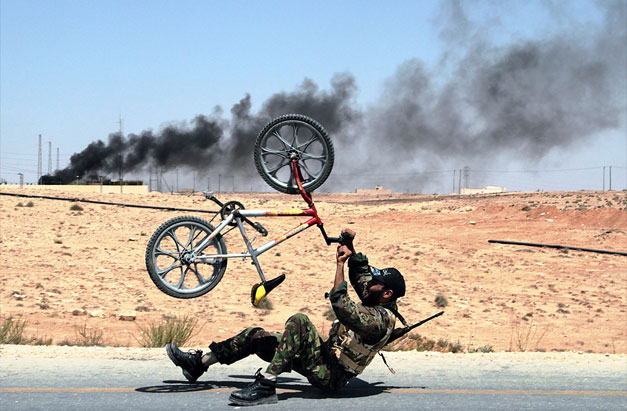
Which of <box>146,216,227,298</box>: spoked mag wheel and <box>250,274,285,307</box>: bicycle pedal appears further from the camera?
<box>146,216,227,298</box>: spoked mag wheel

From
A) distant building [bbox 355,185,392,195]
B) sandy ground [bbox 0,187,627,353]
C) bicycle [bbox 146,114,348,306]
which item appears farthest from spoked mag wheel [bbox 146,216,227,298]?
distant building [bbox 355,185,392,195]

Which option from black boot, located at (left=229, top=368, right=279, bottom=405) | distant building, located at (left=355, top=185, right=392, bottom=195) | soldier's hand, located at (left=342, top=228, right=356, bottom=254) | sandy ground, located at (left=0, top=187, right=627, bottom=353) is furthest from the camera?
distant building, located at (left=355, top=185, right=392, bottom=195)

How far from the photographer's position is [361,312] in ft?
29.8

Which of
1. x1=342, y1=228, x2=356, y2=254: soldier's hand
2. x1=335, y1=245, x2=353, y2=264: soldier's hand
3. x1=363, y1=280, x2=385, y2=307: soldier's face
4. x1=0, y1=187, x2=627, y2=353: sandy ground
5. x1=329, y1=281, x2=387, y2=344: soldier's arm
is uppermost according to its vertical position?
x1=342, y1=228, x2=356, y2=254: soldier's hand

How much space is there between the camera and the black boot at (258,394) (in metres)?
8.94

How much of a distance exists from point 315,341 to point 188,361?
5.49 ft

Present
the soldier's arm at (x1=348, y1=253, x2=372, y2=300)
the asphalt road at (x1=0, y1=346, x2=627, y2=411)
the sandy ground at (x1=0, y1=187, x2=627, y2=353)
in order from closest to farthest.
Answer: the asphalt road at (x1=0, y1=346, x2=627, y2=411) → the soldier's arm at (x1=348, y1=253, x2=372, y2=300) → the sandy ground at (x1=0, y1=187, x2=627, y2=353)

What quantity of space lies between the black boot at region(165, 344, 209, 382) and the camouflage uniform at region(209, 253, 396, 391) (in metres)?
0.32

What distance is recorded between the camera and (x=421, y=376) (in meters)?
11.1

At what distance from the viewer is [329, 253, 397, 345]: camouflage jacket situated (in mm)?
8789

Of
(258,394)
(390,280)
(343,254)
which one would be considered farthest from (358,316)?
(258,394)

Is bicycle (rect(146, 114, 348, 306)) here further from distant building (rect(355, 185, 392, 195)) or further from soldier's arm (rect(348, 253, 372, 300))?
distant building (rect(355, 185, 392, 195))

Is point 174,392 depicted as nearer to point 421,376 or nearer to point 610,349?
point 421,376

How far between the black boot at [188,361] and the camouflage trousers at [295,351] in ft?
0.99
